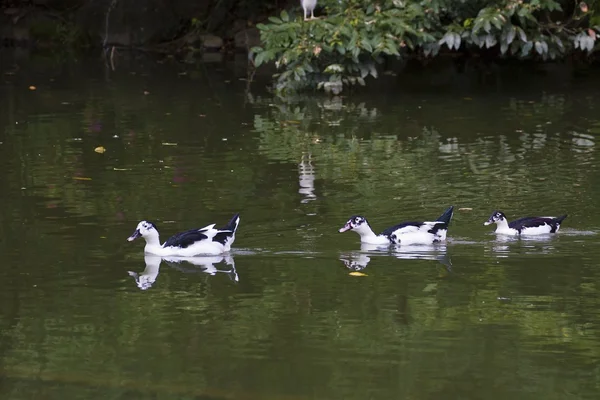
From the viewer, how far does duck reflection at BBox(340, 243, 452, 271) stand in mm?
9273

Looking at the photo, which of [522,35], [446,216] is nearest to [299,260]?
[446,216]

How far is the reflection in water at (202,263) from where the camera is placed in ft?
29.7

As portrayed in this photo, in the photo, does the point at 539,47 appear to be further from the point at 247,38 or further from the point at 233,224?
the point at 233,224


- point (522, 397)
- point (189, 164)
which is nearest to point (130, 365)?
point (522, 397)

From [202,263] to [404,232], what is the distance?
5.21 feet

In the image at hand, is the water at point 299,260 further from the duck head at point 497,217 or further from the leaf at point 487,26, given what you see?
the leaf at point 487,26

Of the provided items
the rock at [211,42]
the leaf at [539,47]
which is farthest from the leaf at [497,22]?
the rock at [211,42]

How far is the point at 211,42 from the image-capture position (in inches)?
1033

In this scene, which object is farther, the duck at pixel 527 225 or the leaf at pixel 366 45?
the leaf at pixel 366 45

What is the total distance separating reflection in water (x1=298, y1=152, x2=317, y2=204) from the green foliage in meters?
3.38

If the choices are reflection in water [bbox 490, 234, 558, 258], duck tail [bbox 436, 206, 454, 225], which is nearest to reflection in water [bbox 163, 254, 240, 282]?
duck tail [bbox 436, 206, 454, 225]

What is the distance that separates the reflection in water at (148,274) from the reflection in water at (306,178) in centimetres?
222

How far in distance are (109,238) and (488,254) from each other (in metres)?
2.97

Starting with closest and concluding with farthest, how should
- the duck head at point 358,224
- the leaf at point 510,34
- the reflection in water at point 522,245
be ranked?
the reflection in water at point 522,245 < the duck head at point 358,224 < the leaf at point 510,34
